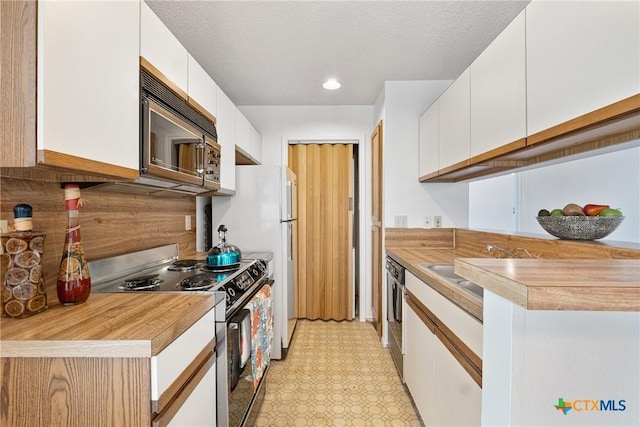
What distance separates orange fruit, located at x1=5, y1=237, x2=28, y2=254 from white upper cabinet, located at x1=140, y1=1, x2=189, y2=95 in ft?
2.59

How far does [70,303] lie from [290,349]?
6.74 feet

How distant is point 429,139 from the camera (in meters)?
2.62

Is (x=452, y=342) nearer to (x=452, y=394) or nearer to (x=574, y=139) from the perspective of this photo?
(x=452, y=394)

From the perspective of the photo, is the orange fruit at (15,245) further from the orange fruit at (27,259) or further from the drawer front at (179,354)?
the drawer front at (179,354)

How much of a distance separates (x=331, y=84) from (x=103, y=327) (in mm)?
2579

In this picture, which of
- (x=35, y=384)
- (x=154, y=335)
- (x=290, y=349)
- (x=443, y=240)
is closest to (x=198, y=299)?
(x=154, y=335)

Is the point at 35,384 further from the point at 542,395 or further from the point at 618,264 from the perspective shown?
the point at 618,264

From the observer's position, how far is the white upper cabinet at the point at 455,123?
196 centimetres

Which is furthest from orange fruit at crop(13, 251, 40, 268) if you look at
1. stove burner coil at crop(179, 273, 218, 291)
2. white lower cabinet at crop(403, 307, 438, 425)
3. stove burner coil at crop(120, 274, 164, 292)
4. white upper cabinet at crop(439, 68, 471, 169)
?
white upper cabinet at crop(439, 68, 471, 169)

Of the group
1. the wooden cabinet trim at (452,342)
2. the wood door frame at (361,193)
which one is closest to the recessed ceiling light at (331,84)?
the wood door frame at (361,193)

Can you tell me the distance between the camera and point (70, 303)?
1095mm

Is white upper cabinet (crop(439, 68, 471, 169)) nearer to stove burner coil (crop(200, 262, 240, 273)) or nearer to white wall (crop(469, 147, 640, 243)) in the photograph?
white wall (crop(469, 147, 640, 243))

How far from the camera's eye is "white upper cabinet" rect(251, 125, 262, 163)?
10.1 feet

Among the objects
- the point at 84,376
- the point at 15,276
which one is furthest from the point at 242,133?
the point at 84,376
